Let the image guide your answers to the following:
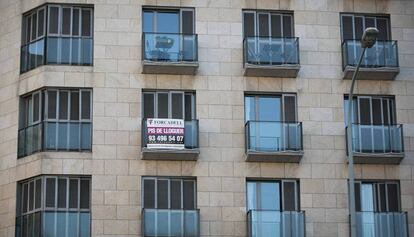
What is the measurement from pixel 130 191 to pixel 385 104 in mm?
11136

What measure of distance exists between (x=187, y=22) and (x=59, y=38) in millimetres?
5189

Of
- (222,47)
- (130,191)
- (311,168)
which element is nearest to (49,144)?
(130,191)

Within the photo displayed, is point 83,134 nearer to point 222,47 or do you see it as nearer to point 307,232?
point 222,47

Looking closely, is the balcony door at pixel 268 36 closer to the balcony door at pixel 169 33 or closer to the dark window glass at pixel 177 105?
the balcony door at pixel 169 33

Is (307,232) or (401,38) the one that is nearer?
(307,232)

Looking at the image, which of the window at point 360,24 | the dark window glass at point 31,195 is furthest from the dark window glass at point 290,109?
the dark window glass at point 31,195

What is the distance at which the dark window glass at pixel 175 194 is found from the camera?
3547 centimetres

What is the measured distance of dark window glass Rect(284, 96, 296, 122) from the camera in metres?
37.0

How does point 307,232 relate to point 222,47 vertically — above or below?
below

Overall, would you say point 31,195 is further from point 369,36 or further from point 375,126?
point 369,36

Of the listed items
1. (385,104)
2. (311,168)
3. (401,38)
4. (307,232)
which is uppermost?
(401,38)

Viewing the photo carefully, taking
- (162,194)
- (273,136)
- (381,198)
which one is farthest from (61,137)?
(381,198)

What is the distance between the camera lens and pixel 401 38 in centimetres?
3859

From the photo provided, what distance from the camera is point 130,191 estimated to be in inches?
1380
